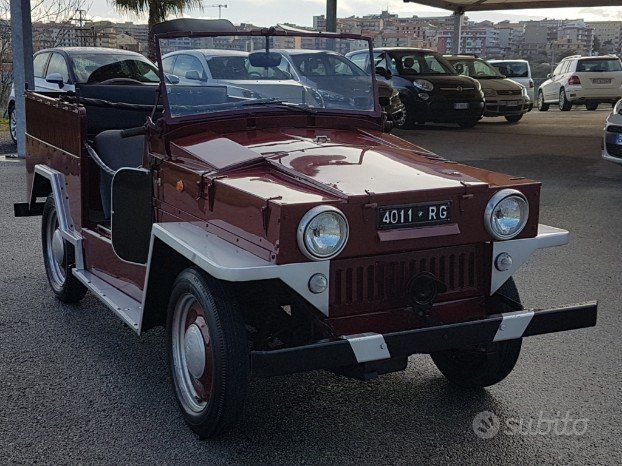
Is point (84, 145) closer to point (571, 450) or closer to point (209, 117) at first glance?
point (209, 117)

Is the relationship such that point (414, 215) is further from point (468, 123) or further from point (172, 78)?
point (468, 123)

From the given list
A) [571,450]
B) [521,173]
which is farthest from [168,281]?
[521,173]

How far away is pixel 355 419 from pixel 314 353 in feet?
2.73

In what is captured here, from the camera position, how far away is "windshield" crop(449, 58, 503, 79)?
2164cm

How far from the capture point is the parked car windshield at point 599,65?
2564 centimetres

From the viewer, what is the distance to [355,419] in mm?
4035

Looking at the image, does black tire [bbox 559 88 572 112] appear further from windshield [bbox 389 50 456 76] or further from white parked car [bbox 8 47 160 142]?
white parked car [bbox 8 47 160 142]

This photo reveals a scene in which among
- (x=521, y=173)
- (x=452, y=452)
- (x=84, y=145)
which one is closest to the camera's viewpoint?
(x=452, y=452)

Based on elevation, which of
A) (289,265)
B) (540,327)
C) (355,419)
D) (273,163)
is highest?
(273,163)

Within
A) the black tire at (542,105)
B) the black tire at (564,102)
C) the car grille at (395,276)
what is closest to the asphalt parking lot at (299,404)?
the car grille at (395,276)

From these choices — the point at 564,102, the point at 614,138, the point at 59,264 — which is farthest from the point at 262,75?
the point at 564,102

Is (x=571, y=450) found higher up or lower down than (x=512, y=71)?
lower down

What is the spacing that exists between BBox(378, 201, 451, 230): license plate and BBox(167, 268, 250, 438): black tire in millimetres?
749

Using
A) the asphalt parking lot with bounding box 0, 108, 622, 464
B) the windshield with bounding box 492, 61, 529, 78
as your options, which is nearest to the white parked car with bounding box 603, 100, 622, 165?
the asphalt parking lot with bounding box 0, 108, 622, 464
